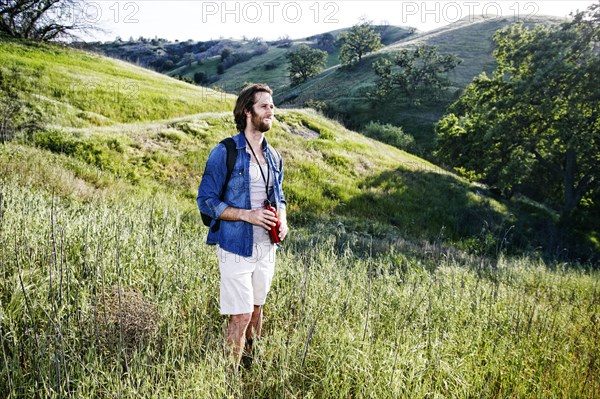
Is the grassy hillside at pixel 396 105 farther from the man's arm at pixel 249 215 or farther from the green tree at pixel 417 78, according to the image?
the man's arm at pixel 249 215

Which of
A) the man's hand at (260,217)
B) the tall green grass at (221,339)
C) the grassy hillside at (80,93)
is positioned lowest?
the tall green grass at (221,339)

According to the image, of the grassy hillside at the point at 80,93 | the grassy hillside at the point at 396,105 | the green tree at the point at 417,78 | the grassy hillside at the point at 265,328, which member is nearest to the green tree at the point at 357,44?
the grassy hillside at the point at 396,105

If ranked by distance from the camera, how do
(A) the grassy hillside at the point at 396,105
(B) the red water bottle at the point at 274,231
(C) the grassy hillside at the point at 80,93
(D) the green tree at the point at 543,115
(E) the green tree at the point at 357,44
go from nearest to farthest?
(B) the red water bottle at the point at 274,231 < (C) the grassy hillside at the point at 80,93 < (D) the green tree at the point at 543,115 < (A) the grassy hillside at the point at 396,105 < (E) the green tree at the point at 357,44

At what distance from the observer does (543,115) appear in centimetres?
2086

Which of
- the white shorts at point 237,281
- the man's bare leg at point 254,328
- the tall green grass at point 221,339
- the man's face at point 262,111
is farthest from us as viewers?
the man's bare leg at point 254,328

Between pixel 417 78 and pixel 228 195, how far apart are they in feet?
199

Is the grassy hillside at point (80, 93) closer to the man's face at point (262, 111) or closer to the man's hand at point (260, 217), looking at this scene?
the man's face at point (262, 111)

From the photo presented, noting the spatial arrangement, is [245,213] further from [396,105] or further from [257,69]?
[257,69]

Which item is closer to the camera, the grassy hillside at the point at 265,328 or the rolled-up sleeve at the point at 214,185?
the grassy hillside at the point at 265,328

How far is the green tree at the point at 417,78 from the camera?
184ft

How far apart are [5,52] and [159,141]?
18122 mm

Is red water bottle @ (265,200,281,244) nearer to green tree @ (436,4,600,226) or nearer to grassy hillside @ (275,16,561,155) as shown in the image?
green tree @ (436,4,600,226)

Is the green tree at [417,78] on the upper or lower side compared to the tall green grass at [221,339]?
upper

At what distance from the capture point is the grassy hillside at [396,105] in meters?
50.8
